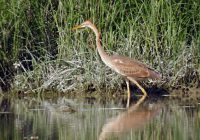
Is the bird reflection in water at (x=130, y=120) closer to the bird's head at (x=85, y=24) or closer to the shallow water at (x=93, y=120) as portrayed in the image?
the shallow water at (x=93, y=120)

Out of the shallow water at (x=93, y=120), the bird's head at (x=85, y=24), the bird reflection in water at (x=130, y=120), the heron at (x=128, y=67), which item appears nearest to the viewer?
the shallow water at (x=93, y=120)

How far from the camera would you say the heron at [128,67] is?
12.5m

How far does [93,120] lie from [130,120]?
0.51 meters

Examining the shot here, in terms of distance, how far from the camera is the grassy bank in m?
12.9

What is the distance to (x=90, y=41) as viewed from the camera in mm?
13562

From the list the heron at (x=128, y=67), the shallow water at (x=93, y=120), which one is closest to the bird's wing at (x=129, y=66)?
the heron at (x=128, y=67)

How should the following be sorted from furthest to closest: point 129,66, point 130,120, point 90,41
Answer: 1. point 90,41
2. point 129,66
3. point 130,120

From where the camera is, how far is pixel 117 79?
12945 mm

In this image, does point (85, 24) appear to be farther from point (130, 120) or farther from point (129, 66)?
point (130, 120)

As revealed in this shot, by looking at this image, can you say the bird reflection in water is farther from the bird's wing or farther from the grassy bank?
the grassy bank

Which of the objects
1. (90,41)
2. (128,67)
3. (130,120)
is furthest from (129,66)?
(130,120)

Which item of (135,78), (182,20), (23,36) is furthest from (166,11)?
(23,36)

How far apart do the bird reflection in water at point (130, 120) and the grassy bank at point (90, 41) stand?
1189 mm

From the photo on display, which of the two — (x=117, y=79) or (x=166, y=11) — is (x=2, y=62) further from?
Result: (x=166, y=11)
